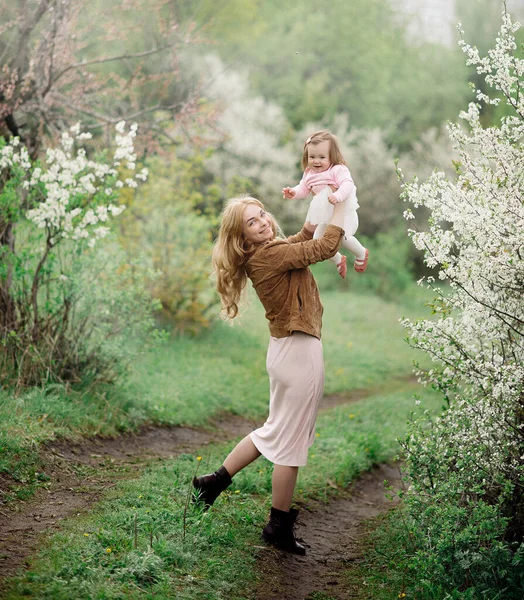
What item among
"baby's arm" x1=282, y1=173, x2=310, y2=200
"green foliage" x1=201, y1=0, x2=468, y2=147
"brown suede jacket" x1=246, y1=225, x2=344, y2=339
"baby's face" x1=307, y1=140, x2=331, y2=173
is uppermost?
"green foliage" x1=201, y1=0, x2=468, y2=147

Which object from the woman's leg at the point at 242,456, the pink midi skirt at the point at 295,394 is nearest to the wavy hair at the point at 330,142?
the pink midi skirt at the point at 295,394

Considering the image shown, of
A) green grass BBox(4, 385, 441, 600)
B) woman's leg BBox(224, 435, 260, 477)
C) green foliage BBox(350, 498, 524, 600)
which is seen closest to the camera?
green grass BBox(4, 385, 441, 600)

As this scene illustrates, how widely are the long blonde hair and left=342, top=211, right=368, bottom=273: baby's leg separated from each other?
1.67 ft

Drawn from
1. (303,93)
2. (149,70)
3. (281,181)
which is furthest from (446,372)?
(303,93)

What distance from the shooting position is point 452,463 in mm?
4332

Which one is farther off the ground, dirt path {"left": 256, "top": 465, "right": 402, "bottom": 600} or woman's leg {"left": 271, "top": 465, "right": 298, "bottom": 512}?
woman's leg {"left": 271, "top": 465, "right": 298, "bottom": 512}

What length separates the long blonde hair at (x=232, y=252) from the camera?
4.24m

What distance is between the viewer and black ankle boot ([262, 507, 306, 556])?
430cm

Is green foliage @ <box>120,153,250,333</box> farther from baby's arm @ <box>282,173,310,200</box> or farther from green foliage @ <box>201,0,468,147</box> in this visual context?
green foliage @ <box>201,0,468,147</box>

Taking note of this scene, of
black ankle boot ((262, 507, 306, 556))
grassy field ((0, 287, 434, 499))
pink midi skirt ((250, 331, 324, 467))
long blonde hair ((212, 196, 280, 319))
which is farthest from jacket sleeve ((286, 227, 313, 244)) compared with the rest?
grassy field ((0, 287, 434, 499))

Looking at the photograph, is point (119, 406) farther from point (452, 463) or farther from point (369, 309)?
point (369, 309)

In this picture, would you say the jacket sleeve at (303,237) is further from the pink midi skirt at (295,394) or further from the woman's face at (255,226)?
the pink midi skirt at (295,394)

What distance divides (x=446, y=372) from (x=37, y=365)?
139 inches

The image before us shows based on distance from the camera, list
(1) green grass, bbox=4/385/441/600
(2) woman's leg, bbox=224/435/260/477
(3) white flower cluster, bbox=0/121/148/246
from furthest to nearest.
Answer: (3) white flower cluster, bbox=0/121/148/246 → (2) woman's leg, bbox=224/435/260/477 → (1) green grass, bbox=4/385/441/600
